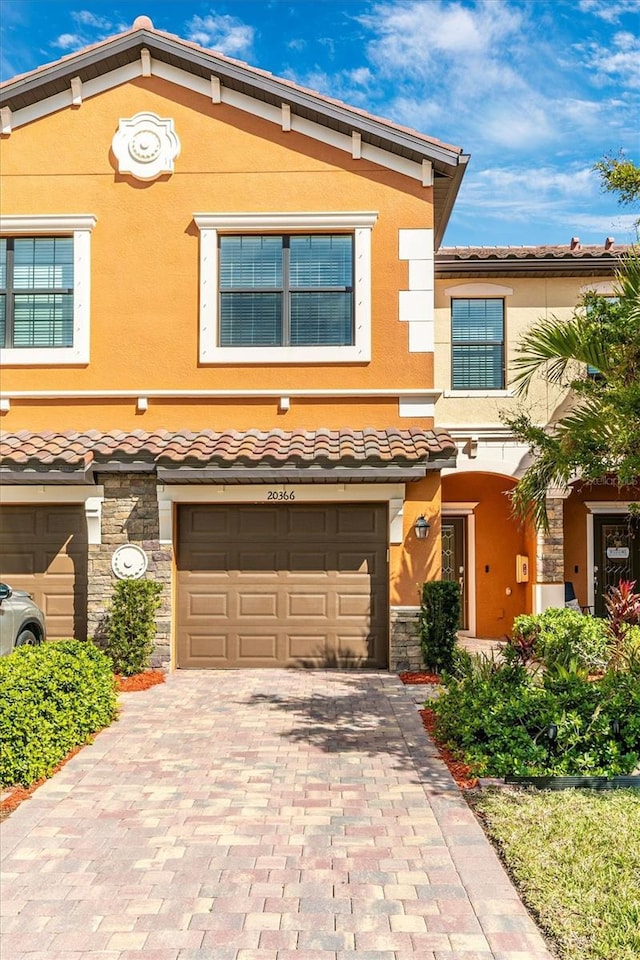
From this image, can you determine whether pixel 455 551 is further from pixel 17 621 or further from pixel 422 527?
pixel 17 621

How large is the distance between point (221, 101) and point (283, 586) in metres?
8.03

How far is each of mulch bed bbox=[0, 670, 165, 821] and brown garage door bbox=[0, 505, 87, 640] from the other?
1.64 m

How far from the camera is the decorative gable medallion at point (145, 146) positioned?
1257 centimetres

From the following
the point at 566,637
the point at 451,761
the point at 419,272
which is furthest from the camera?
the point at 419,272

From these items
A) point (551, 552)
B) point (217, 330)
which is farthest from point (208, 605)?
point (551, 552)

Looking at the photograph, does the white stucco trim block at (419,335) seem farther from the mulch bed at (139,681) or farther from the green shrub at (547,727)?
the mulch bed at (139,681)

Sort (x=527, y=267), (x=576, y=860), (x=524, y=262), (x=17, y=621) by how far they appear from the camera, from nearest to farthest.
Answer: (x=576, y=860)
(x=17, y=621)
(x=524, y=262)
(x=527, y=267)

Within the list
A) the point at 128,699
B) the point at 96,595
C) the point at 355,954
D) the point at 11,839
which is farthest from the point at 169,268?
the point at 355,954

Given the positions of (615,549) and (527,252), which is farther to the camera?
(615,549)

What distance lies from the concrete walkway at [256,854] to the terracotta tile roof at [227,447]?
3.90 meters

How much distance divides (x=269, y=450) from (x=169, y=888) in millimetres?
7073

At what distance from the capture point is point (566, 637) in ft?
35.4

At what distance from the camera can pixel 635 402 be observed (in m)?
7.58

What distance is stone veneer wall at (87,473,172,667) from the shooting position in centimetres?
1191
